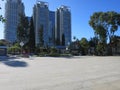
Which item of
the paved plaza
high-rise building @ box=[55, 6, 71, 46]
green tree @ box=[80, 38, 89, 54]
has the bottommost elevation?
the paved plaza

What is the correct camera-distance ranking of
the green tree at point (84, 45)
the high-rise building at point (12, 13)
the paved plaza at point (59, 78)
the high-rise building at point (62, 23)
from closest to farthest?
the paved plaza at point (59, 78) → the green tree at point (84, 45) → the high-rise building at point (12, 13) → the high-rise building at point (62, 23)

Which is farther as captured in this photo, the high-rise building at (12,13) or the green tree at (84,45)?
the high-rise building at (12,13)

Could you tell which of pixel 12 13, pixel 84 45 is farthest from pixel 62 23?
pixel 84 45

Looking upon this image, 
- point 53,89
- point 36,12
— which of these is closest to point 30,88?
point 53,89

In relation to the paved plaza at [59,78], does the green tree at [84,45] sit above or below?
above

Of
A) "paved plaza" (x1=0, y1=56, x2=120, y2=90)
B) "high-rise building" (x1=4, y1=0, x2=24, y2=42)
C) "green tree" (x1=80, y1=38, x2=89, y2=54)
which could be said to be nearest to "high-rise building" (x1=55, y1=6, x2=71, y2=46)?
"high-rise building" (x1=4, y1=0, x2=24, y2=42)

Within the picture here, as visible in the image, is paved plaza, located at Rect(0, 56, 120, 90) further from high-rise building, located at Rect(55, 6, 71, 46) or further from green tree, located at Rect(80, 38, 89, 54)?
high-rise building, located at Rect(55, 6, 71, 46)

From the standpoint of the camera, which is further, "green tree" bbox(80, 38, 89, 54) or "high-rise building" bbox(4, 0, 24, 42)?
"high-rise building" bbox(4, 0, 24, 42)

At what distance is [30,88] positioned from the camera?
1121 centimetres

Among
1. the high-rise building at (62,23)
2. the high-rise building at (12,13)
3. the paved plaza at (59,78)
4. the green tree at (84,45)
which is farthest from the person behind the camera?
the high-rise building at (62,23)

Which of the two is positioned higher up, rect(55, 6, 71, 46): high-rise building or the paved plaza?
rect(55, 6, 71, 46): high-rise building

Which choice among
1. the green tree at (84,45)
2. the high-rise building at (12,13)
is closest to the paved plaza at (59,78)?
the green tree at (84,45)

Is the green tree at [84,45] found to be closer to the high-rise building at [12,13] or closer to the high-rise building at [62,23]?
the high-rise building at [12,13]

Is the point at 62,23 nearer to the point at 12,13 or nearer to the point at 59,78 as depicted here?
the point at 12,13
